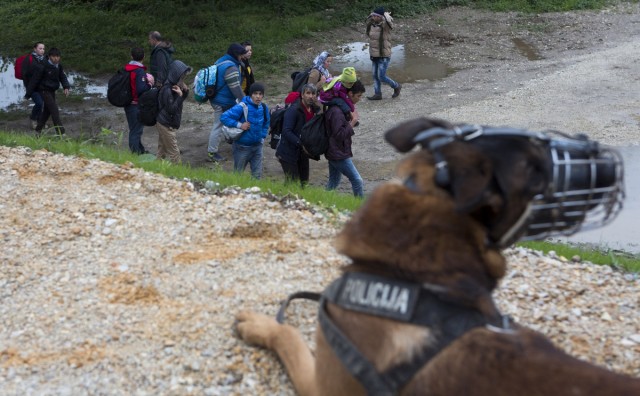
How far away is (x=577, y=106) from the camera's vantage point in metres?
15.7

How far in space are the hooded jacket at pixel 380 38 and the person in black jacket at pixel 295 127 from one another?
7.01 meters

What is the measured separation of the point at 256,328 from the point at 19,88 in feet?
57.8

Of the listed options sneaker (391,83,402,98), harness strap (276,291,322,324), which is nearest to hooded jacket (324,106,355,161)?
harness strap (276,291,322,324)

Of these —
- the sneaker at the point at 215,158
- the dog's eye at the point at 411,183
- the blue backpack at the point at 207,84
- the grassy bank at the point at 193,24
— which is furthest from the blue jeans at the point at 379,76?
the dog's eye at the point at 411,183

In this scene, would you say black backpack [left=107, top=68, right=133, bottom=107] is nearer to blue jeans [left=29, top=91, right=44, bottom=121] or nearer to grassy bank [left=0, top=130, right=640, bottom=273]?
blue jeans [left=29, top=91, right=44, bottom=121]

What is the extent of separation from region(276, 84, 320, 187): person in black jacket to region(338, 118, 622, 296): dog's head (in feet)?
26.2

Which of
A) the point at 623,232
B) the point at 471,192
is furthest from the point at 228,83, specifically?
the point at 471,192

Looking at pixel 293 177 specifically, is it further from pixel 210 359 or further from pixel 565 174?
pixel 565 174

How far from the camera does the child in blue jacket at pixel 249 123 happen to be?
1130 centimetres

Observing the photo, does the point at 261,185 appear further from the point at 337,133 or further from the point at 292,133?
the point at 292,133

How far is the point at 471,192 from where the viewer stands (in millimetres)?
2619

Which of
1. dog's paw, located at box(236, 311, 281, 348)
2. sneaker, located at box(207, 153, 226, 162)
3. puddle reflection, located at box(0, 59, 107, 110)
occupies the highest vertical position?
dog's paw, located at box(236, 311, 281, 348)

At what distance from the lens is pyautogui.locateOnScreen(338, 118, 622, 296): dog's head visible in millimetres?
2705

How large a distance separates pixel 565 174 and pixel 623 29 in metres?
22.2
